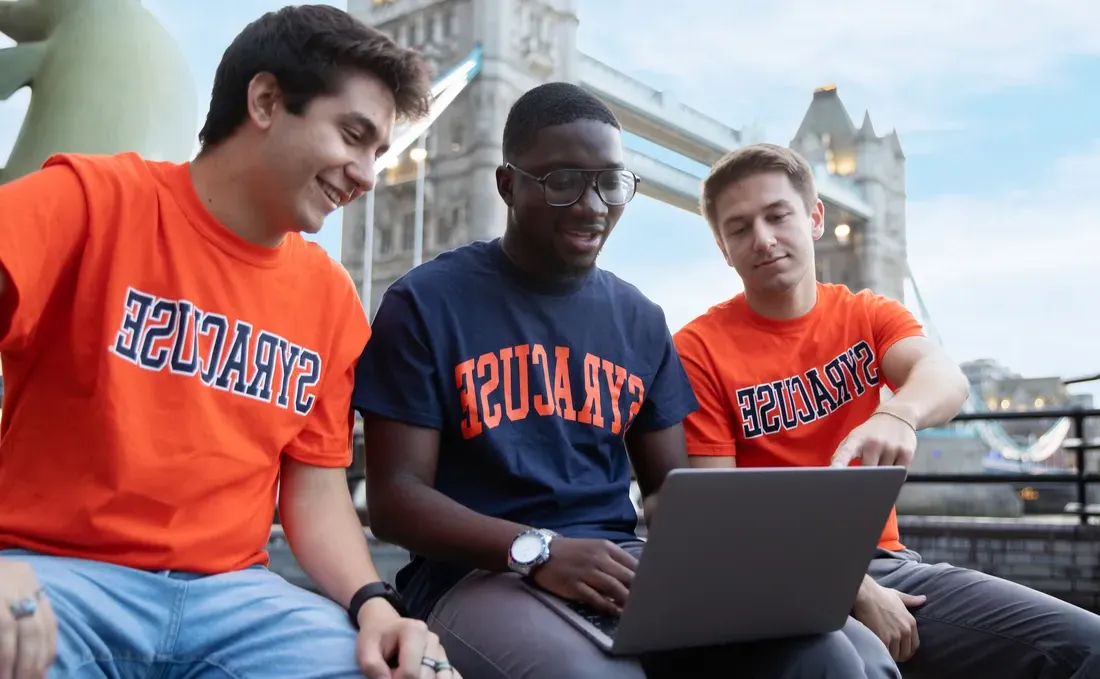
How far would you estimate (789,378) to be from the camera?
1.74 metres

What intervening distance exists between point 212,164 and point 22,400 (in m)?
0.37

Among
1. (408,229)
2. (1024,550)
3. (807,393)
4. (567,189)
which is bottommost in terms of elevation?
(1024,550)

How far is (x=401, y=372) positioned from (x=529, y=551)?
0.32 m

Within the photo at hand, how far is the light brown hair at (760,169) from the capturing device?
1778 mm

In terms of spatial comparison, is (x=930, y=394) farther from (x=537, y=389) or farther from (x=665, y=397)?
(x=537, y=389)

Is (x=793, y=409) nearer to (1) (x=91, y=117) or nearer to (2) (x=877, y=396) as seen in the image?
(2) (x=877, y=396)

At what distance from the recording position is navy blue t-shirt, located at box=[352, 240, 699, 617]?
4.30ft

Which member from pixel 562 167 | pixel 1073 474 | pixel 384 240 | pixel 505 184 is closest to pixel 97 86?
pixel 505 184

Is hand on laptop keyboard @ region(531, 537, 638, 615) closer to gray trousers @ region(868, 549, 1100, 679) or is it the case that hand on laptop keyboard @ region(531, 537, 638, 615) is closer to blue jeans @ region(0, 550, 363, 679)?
blue jeans @ region(0, 550, 363, 679)

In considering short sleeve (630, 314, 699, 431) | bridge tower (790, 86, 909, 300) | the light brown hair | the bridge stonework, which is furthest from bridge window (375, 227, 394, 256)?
short sleeve (630, 314, 699, 431)

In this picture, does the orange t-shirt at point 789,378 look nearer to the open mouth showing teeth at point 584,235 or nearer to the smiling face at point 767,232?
the smiling face at point 767,232

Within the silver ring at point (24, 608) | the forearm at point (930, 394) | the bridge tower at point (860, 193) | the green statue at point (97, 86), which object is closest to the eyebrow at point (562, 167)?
the forearm at point (930, 394)

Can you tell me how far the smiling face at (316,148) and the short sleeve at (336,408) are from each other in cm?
17

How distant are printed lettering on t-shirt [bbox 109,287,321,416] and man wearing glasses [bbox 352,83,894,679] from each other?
0.44 feet
